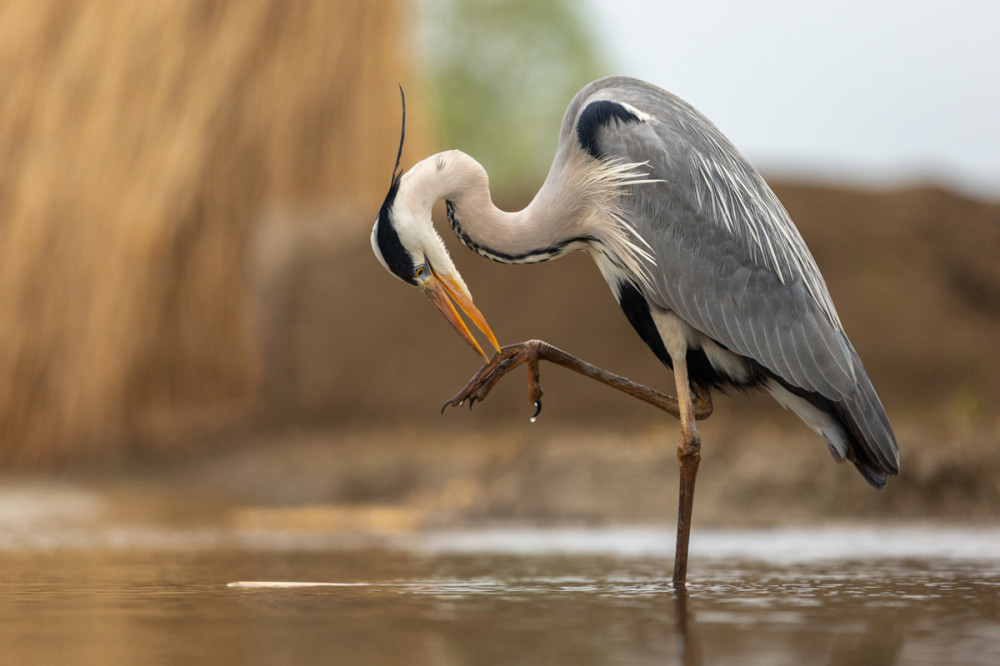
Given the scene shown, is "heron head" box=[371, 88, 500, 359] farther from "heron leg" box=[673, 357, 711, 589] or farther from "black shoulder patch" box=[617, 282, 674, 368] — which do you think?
"heron leg" box=[673, 357, 711, 589]

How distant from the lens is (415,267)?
468 cm

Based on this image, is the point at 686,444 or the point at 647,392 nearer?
the point at 686,444

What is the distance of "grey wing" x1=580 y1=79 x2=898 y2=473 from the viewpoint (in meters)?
4.84

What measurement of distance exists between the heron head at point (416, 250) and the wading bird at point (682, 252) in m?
0.01

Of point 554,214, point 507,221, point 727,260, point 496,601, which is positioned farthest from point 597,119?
point 496,601

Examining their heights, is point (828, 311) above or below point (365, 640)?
above

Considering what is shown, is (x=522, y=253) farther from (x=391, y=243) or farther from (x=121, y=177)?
(x=121, y=177)

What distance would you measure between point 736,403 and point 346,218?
4.30m

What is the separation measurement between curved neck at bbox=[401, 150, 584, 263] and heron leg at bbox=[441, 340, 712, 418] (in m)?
0.35

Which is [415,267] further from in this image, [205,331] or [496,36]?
[496,36]

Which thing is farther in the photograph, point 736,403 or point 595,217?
point 736,403

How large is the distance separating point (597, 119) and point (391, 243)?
95cm

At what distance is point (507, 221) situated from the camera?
4938 mm

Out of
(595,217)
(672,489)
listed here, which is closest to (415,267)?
(595,217)
